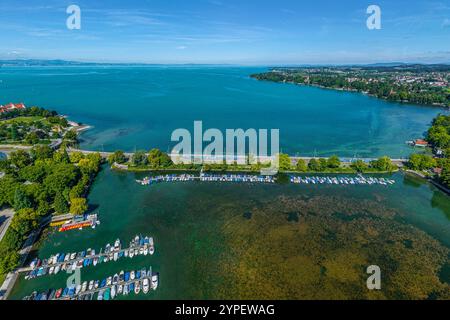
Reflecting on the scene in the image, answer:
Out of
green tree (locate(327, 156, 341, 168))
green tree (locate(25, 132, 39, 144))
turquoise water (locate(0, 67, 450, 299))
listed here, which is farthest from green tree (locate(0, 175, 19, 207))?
green tree (locate(327, 156, 341, 168))

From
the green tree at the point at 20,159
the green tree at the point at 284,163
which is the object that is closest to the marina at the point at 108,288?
the green tree at the point at 284,163

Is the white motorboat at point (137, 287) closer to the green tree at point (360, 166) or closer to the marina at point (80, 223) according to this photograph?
the marina at point (80, 223)

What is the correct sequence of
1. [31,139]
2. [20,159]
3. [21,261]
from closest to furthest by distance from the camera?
[21,261] < [20,159] < [31,139]

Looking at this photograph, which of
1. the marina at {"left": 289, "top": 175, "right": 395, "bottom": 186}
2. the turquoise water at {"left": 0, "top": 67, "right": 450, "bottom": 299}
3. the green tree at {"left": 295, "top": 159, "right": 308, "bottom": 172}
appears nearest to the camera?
the turquoise water at {"left": 0, "top": 67, "right": 450, "bottom": 299}

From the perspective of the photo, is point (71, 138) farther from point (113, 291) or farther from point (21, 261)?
point (113, 291)

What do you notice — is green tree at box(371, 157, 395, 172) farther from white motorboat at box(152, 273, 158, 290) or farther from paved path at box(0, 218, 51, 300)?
paved path at box(0, 218, 51, 300)

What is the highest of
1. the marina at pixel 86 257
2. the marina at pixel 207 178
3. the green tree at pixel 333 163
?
the green tree at pixel 333 163

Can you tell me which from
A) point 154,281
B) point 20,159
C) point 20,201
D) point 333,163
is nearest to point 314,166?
point 333,163
